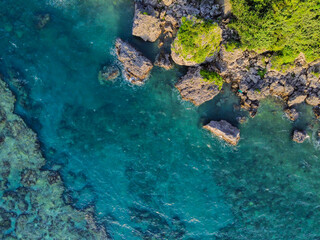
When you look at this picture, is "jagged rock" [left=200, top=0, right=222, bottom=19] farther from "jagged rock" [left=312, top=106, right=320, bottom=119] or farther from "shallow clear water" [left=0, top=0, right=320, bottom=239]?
"jagged rock" [left=312, top=106, right=320, bottom=119]

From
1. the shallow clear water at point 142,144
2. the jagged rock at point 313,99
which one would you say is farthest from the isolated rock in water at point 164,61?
the jagged rock at point 313,99

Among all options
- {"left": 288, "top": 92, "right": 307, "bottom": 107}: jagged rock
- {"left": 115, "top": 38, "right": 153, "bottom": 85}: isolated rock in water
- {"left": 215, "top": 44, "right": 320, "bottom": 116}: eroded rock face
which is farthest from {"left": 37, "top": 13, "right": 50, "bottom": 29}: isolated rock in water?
{"left": 288, "top": 92, "right": 307, "bottom": 107}: jagged rock

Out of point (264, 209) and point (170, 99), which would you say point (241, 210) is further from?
point (170, 99)

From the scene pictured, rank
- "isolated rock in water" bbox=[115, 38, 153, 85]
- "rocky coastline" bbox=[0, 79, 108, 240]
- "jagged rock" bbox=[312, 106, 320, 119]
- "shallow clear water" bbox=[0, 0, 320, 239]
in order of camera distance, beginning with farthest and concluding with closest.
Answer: "rocky coastline" bbox=[0, 79, 108, 240], "jagged rock" bbox=[312, 106, 320, 119], "shallow clear water" bbox=[0, 0, 320, 239], "isolated rock in water" bbox=[115, 38, 153, 85]

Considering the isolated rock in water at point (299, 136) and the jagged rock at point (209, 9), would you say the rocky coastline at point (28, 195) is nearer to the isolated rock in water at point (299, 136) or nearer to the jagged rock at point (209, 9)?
the jagged rock at point (209, 9)

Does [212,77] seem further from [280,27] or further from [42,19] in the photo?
[42,19]

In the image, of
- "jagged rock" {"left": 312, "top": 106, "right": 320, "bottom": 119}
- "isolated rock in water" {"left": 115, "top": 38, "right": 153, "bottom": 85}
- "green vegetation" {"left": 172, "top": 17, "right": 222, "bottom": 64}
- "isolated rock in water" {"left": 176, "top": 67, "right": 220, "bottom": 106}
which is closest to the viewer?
"green vegetation" {"left": 172, "top": 17, "right": 222, "bottom": 64}

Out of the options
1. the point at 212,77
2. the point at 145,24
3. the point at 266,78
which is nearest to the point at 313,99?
the point at 266,78

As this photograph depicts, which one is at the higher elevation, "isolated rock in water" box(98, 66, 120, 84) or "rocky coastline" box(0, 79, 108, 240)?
"isolated rock in water" box(98, 66, 120, 84)

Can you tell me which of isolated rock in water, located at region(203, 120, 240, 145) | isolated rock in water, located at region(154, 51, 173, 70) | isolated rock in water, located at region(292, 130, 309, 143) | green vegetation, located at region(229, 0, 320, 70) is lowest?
isolated rock in water, located at region(203, 120, 240, 145)
